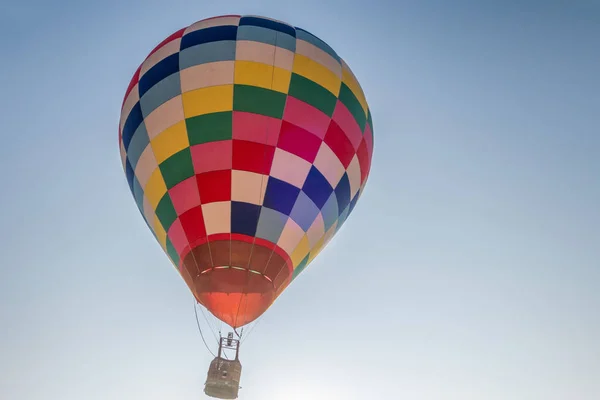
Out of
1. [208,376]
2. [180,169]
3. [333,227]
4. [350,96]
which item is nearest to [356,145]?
[350,96]

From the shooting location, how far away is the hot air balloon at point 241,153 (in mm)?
6504

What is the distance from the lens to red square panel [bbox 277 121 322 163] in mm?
6922

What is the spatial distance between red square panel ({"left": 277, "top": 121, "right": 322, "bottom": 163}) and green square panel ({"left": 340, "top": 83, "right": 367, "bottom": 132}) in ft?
2.99

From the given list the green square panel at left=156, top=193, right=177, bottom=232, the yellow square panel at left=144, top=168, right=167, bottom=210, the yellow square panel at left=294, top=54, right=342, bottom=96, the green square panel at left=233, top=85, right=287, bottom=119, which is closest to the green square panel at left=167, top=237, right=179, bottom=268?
the green square panel at left=156, top=193, right=177, bottom=232

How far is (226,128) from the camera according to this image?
6.88 m

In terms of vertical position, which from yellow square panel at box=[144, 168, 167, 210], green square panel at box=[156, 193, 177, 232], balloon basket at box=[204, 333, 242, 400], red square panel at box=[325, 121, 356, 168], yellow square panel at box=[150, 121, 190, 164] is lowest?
balloon basket at box=[204, 333, 242, 400]

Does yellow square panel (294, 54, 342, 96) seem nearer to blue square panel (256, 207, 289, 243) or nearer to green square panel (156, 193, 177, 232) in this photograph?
blue square panel (256, 207, 289, 243)

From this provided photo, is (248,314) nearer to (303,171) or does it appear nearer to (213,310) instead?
(213,310)

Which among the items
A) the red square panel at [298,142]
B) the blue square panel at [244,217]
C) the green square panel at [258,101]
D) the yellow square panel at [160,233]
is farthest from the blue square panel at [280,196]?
the yellow square panel at [160,233]

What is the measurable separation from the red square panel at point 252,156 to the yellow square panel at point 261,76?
835 mm

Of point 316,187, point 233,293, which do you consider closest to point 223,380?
point 233,293

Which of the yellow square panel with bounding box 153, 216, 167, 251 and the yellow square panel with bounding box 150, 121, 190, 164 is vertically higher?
the yellow square panel with bounding box 150, 121, 190, 164

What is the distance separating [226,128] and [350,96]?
1.94m

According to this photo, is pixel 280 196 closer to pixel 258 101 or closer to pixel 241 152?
pixel 241 152
